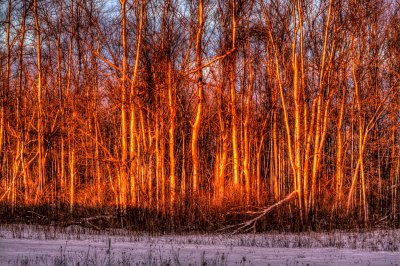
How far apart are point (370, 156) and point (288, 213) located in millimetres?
12260

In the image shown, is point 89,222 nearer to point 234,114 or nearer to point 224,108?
point 234,114

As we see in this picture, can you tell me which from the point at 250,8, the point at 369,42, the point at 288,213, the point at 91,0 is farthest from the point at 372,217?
the point at 91,0

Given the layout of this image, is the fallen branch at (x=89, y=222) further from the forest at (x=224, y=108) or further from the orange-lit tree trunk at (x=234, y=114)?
the orange-lit tree trunk at (x=234, y=114)

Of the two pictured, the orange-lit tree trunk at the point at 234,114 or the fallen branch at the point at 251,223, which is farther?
the orange-lit tree trunk at the point at 234,114

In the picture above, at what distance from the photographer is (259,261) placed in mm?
10383

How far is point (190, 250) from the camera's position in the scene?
12.4 metres

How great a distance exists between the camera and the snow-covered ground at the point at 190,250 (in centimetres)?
1015

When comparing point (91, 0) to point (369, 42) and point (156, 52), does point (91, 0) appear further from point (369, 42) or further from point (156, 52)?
point (369, 42)

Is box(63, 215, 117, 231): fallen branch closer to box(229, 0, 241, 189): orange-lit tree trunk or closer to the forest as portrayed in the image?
the forest

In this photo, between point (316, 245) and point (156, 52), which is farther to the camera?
point (156, 52)

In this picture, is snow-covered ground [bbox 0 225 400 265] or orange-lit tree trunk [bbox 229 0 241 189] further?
orange-lit tree trunk [bbox 229 0 241 189]

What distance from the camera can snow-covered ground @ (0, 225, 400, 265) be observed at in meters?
10.1

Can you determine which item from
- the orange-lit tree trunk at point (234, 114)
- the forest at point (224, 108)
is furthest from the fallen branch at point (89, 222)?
the orange-lit tree trunk at point (234, 114)

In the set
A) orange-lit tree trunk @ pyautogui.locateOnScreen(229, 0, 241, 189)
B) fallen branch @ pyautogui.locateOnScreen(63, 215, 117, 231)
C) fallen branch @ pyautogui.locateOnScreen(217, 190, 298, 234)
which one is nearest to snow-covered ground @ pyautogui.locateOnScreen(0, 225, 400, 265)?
fallen branch @ pyautogui.locateOnScreen(217, 190, 298, 234)
